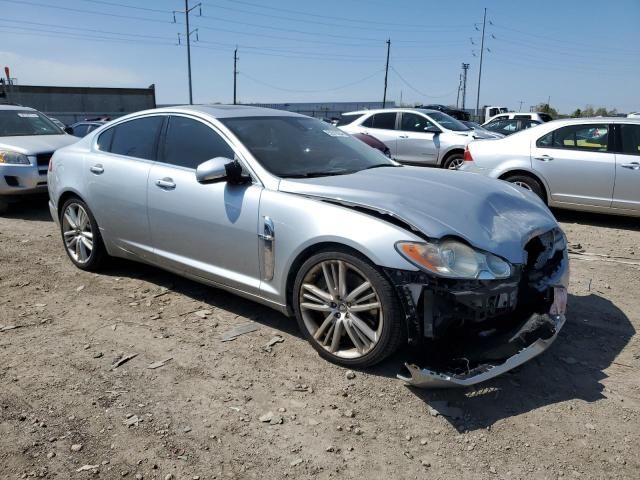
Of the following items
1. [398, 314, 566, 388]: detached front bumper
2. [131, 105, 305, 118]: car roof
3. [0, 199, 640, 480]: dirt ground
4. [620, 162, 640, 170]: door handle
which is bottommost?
[0, 199, 640, 480]: dirt ground

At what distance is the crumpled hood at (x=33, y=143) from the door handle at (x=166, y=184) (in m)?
4.71

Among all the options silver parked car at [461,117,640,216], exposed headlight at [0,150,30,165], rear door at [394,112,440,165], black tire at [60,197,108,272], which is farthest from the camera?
rear door at [394,112,440,165]

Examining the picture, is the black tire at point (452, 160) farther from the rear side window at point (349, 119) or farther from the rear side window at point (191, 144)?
the rear side window at point (191, 144)

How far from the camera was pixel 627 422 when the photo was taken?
9.20 ft

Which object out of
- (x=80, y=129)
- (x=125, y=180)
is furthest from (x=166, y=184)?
(x=80, y=129)

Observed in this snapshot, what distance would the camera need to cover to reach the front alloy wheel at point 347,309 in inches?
119

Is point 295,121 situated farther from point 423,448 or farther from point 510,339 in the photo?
point 423,448

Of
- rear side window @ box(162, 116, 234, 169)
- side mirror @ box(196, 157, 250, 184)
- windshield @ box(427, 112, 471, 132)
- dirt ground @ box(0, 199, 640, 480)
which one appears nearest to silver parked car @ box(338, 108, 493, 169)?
windshield @ box(427, 112, 471, 132)

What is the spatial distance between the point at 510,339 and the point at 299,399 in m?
1.21

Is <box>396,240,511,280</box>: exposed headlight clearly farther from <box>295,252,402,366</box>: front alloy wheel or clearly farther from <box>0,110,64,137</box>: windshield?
<box>0,110,64,137</box>: windshield

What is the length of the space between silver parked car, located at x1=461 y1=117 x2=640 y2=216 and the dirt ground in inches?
127

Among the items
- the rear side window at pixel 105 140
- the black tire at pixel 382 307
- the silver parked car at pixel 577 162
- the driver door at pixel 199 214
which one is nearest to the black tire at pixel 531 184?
the silver parked car at pixel 577 162

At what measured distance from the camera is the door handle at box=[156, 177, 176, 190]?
4.11 m

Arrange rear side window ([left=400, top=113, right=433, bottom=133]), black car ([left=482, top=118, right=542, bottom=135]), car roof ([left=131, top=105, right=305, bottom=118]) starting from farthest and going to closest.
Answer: black car ([left=482, top=118, right=542, bottom=135])
rear side window ([left=400, top=113, right=433, bottom=133])
car roof ([left=131, top=105, right=305, bottom=118])
